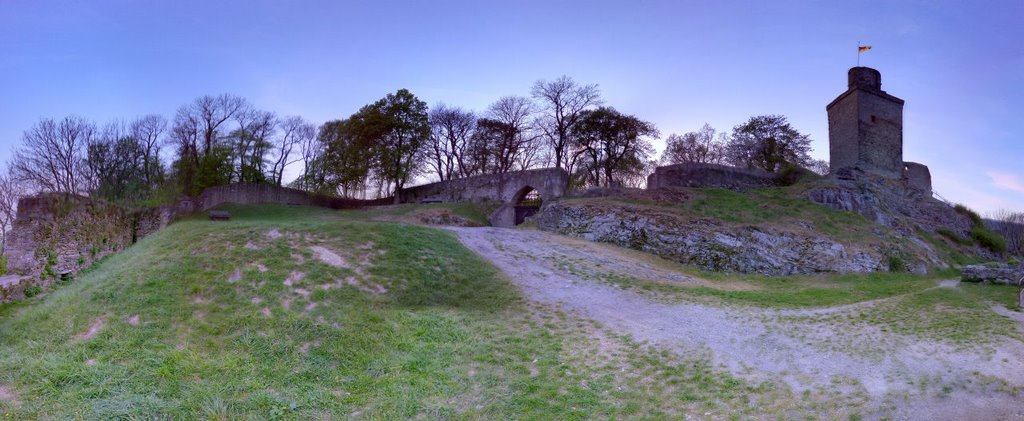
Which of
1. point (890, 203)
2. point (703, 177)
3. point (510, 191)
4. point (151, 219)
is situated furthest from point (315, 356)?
point (890, 203)

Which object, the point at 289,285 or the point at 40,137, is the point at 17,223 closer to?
the point at 40,137

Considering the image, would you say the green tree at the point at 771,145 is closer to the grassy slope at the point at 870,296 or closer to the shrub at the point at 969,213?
the shrub at the point at 969,213

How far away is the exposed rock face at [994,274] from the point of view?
1432 cm

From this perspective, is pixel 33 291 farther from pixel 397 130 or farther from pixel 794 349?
pixel 397 130

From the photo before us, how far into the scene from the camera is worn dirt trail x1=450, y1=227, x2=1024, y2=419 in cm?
721

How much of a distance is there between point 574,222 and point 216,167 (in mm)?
27045

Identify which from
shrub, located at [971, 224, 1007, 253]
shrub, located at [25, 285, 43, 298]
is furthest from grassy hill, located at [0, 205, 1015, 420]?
shrub, located at [971, 224, 1007, 253]

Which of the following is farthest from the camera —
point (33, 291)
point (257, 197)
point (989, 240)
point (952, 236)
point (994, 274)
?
point (257, 197)

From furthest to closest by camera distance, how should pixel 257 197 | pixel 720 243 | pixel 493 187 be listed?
pixel 257 197 < pixel 493 187 < pixel 720 243

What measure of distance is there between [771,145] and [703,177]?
12.8 metres

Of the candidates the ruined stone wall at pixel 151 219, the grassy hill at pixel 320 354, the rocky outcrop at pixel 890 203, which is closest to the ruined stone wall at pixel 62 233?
the ruined stone wall at pixel 151 219

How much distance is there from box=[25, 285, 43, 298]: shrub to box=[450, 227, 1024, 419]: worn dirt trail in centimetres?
1306

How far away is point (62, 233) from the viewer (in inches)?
777

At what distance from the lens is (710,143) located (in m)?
44.1
